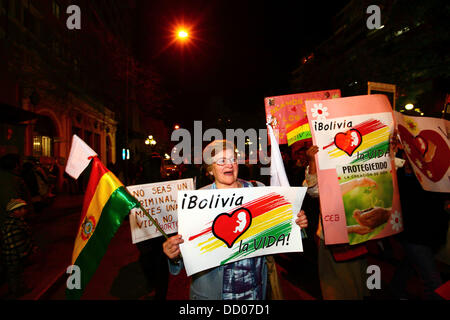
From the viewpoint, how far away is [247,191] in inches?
83.0

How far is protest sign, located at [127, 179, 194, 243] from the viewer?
10.9 ft

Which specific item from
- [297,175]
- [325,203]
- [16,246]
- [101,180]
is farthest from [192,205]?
[16,246]

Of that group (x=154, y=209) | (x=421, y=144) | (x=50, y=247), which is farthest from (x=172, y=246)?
(x=50, y=247)

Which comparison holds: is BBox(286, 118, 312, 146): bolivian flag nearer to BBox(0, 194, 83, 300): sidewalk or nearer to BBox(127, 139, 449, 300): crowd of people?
BBox(127, 139, 449, 300): crowd of people

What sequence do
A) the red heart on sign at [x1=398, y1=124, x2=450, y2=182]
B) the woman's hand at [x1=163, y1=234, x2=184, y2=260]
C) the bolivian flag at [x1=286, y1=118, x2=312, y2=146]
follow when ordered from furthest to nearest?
the bolivian flag at [x1=286, y1=118, x2=312, y2=146]
the red heart on sign at [x1=398, y1=124, x2=450, y2=182]
the woman's hand at [x1=163, y1=234, x2=184, y2=260]

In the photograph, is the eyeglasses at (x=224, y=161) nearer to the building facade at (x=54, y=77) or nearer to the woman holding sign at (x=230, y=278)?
the woman holding sign at (x=230, y=278)

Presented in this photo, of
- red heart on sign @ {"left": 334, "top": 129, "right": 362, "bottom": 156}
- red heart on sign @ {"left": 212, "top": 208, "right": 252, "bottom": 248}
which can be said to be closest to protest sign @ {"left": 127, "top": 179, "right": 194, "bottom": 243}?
red heart on sign @ {"left": 212, "top": 208, "right": 252, "bottom": 248}

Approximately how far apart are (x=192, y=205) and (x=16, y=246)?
362cm

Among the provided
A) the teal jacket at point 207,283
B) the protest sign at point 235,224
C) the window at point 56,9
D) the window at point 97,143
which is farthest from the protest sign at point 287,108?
the window at point 97,143

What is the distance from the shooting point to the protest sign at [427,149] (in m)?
2.59

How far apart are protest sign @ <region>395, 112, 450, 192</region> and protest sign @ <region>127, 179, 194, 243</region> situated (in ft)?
9.08

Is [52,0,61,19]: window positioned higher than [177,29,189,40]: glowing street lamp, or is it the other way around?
[52,0,61,19]: window

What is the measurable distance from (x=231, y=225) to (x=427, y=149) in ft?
7.23
